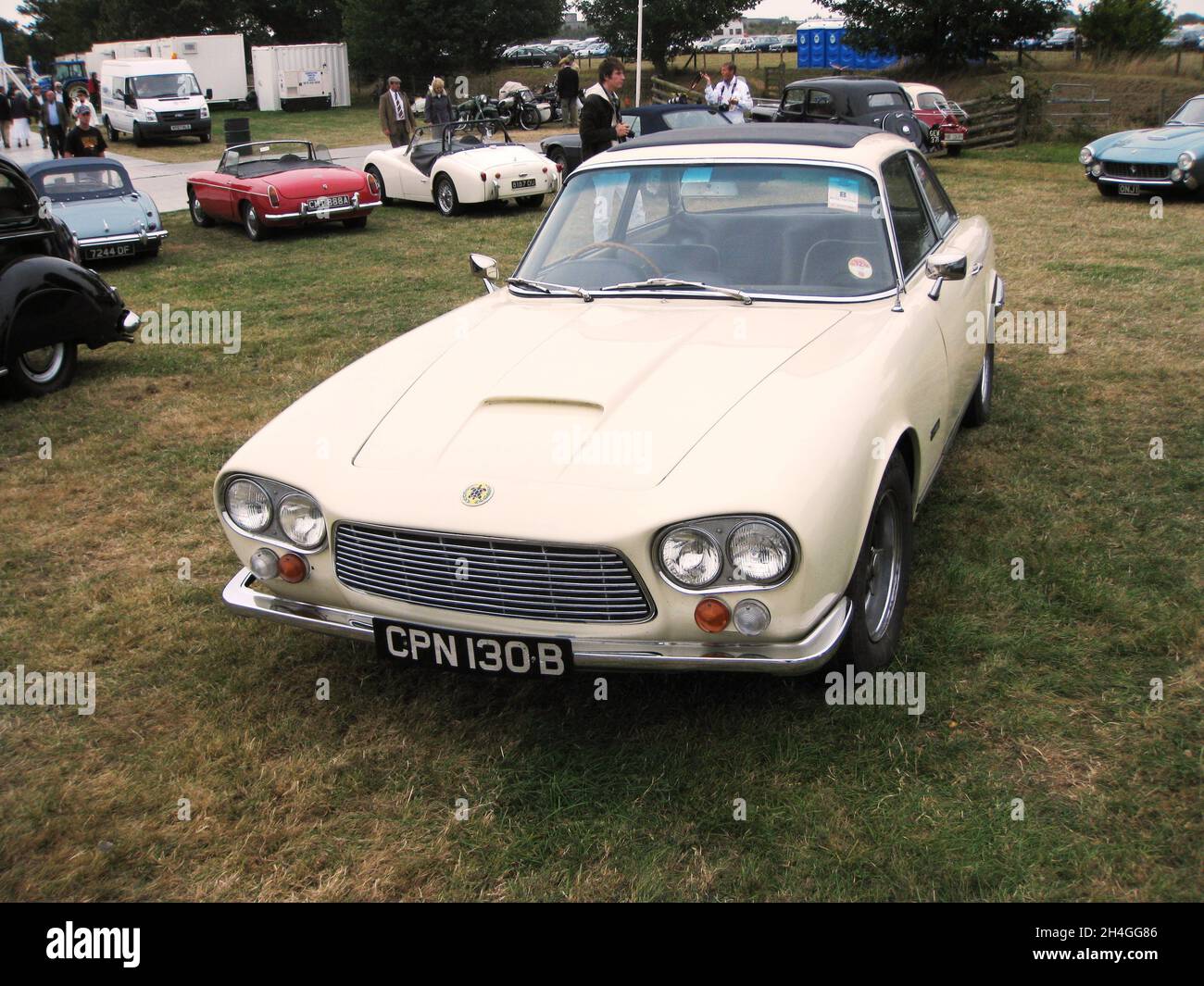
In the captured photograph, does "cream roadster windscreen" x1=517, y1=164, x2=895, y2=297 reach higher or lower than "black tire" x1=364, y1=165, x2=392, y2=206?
higher

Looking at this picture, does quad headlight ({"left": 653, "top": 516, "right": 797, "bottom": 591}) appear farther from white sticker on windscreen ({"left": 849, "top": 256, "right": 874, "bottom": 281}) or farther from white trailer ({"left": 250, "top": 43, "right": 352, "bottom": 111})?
white trailer ({"left": 250, "top": 43, "right": 352, "bottom": 111})

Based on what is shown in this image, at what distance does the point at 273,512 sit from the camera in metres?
3.23

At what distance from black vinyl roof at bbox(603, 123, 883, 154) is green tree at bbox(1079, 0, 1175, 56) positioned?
3658 centimetres

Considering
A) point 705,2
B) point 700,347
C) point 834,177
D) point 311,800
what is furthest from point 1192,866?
point 705,2

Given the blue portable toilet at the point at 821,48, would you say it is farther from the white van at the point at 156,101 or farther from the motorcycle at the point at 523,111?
the white van at the point at 156,101

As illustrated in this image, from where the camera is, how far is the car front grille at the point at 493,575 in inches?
112

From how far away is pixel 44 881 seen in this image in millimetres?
2771

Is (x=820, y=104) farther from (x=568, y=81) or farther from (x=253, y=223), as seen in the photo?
(x=253, y=223)

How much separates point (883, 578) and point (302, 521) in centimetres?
184

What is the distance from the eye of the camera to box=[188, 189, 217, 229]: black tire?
1428 cm

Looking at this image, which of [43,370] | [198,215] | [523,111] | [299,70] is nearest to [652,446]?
[43,370]

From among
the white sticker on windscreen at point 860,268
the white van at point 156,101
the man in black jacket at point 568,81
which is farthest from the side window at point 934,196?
the white van at point 156,101

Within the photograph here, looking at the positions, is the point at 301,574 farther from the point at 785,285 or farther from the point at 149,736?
the point at 785,285

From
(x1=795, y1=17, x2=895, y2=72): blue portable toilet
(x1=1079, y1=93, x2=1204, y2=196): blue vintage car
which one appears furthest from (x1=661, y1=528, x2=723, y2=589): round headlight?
(x1=795, y1=17, x2=895, y2=72): blue portable toilet
